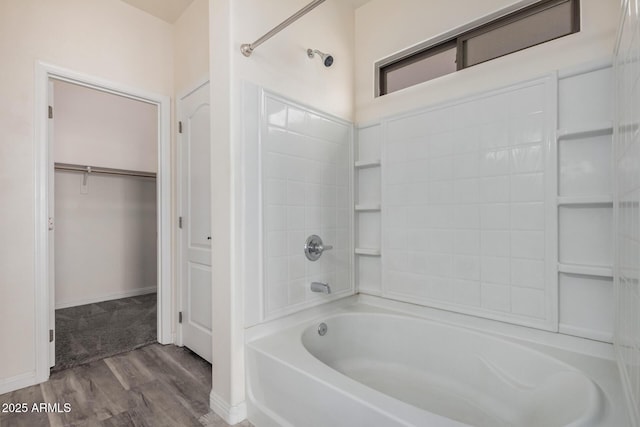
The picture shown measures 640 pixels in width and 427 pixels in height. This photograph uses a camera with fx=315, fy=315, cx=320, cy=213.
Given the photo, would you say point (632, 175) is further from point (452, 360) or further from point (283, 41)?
point (283, 41)

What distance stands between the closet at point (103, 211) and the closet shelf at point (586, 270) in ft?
10.2

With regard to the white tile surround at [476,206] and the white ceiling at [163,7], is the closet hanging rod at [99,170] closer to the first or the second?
the white ceiling at [163,7]

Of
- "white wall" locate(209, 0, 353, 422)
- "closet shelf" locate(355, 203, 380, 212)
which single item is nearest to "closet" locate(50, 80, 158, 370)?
"white wall" locate(209, 0, 353, 422)

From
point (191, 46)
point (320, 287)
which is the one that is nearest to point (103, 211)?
point (191, 46)

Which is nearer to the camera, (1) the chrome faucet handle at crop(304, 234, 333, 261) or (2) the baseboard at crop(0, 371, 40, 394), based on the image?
(2) the baseboard at crop(0, 371, 40, 394)

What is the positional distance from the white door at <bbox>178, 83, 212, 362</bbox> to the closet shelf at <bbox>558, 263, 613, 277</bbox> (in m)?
2.14

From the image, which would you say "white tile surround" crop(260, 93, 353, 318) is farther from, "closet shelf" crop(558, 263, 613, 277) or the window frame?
"closet shelf" crop(558, 263, 613, 277)

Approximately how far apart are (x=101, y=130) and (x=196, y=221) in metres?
2.22

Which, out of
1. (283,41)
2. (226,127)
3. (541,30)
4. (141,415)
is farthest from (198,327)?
(541,30)

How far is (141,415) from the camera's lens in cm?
167

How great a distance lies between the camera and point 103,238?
3.80 m

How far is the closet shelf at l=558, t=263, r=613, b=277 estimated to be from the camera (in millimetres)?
1391

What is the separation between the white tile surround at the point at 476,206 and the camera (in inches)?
62.9

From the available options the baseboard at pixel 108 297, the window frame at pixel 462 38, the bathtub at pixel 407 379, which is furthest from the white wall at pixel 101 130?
the bathtub at pixel 407 379
